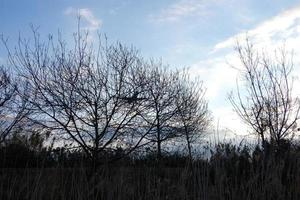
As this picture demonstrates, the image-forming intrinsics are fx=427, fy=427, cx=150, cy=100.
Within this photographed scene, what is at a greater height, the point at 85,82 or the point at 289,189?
the point at 85,82

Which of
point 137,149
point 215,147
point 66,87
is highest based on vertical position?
point 66,87

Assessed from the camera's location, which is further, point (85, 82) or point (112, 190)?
point (85, 82)

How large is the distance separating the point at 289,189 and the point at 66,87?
8647 mm

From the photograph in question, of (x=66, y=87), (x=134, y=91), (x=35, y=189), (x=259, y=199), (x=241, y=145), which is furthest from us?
(x=134, y=91)

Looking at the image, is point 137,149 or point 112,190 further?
point 137,149

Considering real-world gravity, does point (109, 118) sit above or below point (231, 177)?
above

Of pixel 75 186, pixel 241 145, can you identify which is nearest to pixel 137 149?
pixel 241 145

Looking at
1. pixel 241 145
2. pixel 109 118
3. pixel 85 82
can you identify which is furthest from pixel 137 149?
pixel 241 145

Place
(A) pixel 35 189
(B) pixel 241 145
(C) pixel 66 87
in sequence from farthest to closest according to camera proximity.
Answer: (C) pixel 66 87
(B) pixel 241 145
(A) pixel 35 189

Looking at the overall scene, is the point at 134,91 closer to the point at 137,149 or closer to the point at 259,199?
the point at 137,149

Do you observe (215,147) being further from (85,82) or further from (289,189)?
(85,82)

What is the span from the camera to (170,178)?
5469mm

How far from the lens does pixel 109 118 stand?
13023 millimetres

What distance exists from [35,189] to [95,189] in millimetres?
690
